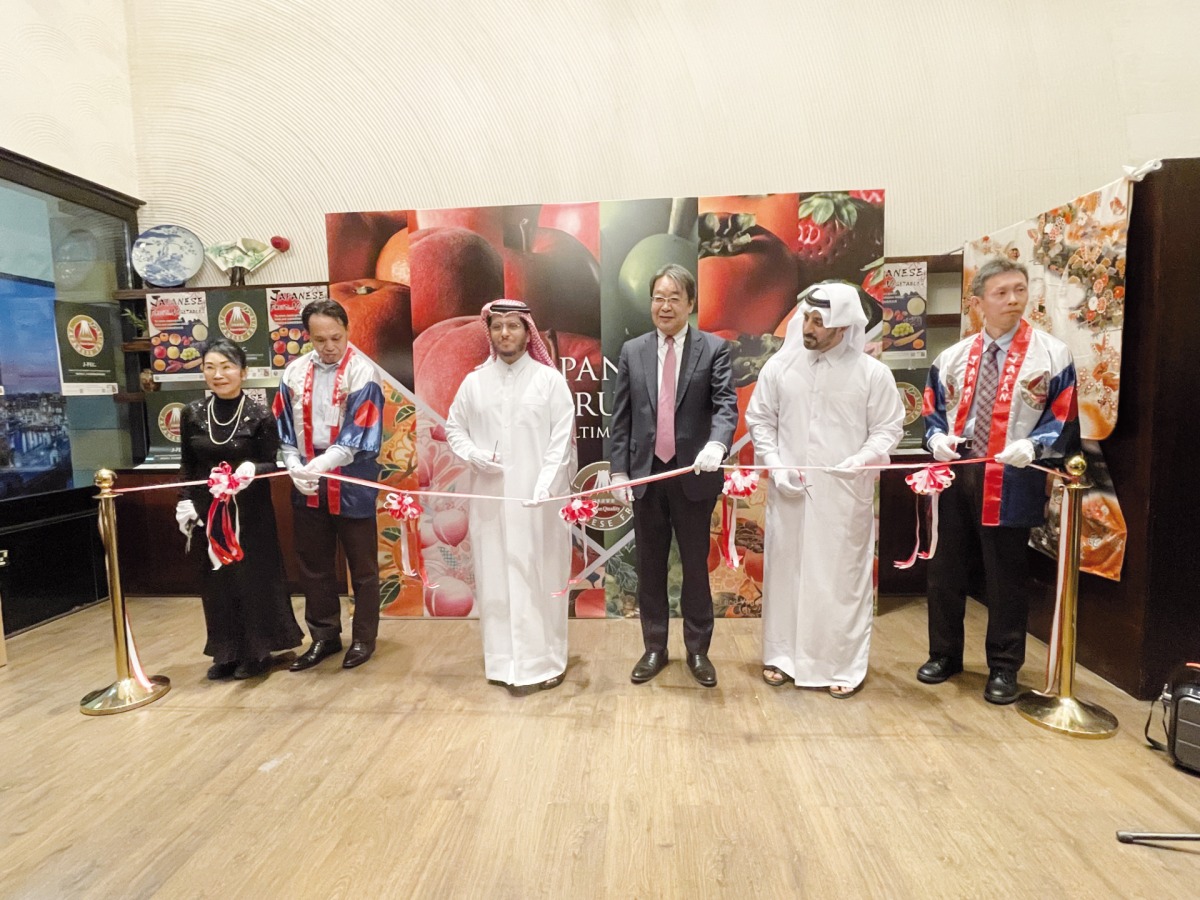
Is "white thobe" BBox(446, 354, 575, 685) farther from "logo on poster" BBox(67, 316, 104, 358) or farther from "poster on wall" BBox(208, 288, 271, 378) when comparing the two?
"logo on poster" BBox(67, 316, 104, 358)

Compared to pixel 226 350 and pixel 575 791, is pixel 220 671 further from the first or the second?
pixel 575 791

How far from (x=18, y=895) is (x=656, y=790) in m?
1.95

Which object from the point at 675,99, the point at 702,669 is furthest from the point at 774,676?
the point at 675,99

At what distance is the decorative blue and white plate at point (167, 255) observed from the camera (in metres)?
4.69

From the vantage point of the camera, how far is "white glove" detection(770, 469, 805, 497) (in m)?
2.91

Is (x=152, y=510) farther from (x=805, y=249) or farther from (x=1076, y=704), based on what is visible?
(x=1076, y=704)

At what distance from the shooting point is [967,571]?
3072 mm

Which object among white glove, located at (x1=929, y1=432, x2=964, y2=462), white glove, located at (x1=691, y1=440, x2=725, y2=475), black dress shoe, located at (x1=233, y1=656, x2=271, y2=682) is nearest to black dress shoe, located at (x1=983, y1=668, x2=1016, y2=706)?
white glove, located at (x1=929, y1=432, x2=964, y2=462)

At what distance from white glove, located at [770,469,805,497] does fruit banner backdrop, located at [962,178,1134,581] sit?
1027 millimetres

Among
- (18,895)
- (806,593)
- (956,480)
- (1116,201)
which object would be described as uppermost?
(1116,201)

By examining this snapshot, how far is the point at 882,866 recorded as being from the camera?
1908 mm

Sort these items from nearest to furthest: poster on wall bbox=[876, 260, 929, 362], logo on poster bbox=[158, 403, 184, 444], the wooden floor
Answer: the wooden floor, poster on wall bbox=[876, 260, 929, 362], logo on poster bbox=[158, 403, 184, 444]

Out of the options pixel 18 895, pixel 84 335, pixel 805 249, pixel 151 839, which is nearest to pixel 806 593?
pixel 805 249

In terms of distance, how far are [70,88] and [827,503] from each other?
5.46 meters
